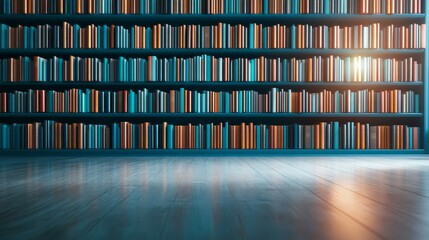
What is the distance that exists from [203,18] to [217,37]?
30 centimetres

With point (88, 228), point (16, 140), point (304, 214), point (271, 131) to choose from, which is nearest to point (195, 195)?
point (304, 214)

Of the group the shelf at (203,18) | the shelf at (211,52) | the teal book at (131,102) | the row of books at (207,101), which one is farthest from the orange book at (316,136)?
the teal book at (131,102)

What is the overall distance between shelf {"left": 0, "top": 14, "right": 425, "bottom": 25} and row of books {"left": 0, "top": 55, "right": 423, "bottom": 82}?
448mm

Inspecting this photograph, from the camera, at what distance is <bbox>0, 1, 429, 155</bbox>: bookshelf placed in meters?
5.02

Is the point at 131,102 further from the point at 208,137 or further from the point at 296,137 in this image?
the point at 296,137

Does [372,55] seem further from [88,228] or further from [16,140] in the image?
[88,228]

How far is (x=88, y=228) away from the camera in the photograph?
1.21 m

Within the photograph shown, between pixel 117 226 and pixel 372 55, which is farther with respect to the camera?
pixel 372 55

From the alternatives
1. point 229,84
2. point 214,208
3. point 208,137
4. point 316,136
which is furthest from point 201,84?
point 214,208

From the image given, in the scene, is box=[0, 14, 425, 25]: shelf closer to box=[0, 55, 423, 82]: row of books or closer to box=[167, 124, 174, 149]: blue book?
box=[0, 55, 423, 82]: row of books

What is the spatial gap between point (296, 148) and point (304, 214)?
3.64 meters

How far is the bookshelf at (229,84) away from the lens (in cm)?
502

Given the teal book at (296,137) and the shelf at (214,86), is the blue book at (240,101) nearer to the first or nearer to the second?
the shelf at (214,86)

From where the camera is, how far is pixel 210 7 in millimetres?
5012
